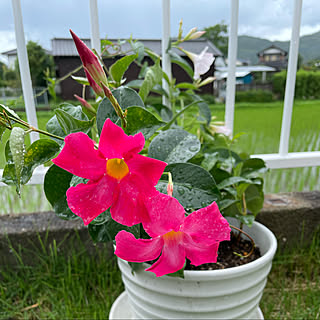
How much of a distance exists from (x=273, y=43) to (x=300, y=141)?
0.44 metres

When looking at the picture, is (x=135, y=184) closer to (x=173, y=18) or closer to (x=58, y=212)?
(x=58, y=212)

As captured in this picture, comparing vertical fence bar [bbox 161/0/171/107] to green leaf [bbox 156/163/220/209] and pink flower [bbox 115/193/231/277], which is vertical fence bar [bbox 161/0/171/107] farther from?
pink flower [bbox 115/193/231/277]

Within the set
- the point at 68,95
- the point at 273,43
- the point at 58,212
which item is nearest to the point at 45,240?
the point at 68,95

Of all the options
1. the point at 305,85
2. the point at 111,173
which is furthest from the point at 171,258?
the point at 305,85

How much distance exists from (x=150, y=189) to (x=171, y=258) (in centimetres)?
10

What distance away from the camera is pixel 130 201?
340mm

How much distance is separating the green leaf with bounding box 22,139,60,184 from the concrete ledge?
0.65 meters

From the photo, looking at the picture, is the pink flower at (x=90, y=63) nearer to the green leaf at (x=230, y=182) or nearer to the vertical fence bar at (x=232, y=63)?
the green leaf at (x=230, y=182)

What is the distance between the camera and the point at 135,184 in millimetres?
337

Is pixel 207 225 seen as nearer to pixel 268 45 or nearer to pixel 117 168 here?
pixel 117 168

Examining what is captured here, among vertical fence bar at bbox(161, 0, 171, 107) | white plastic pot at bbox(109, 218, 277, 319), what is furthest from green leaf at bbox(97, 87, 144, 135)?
vertical fence bar at bbox(161, 0, 171, 107)

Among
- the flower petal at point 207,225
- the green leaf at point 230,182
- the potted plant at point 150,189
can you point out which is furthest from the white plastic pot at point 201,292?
the flower petal at point 207,225

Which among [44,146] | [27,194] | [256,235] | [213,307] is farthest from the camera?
[27,194]

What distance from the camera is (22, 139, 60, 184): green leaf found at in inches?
18.2
